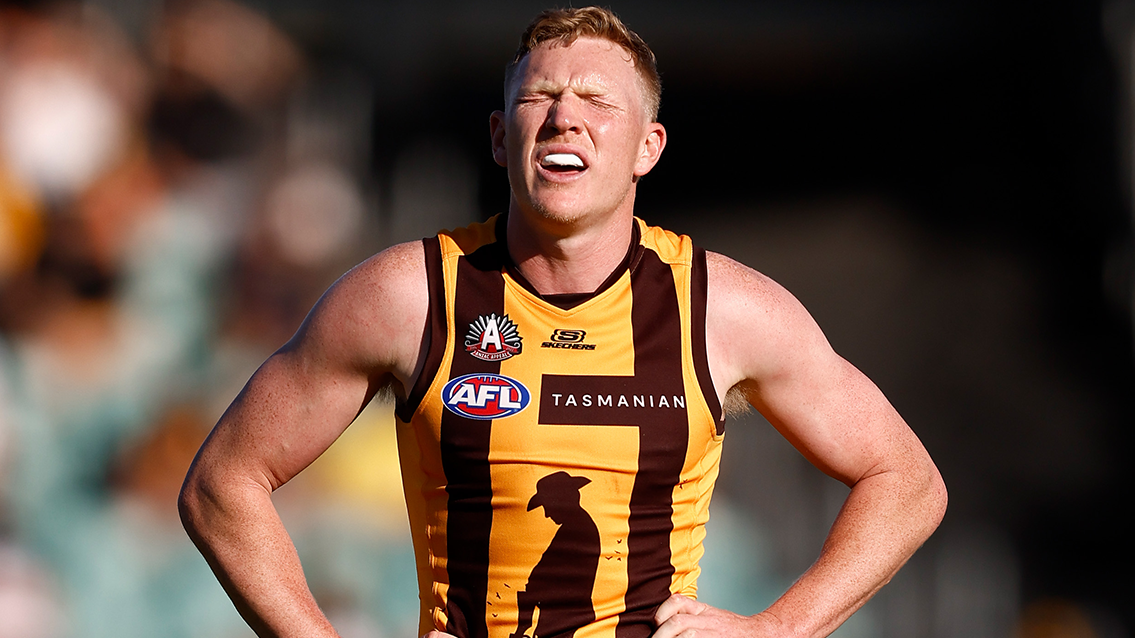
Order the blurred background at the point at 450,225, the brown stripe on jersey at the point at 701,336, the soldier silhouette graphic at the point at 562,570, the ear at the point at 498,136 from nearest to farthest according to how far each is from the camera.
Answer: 1. the soldier silhouette graphic at the point at 562,570
2. the brown stripe on jersey at the point at 701,336
3. the ear at the point at 498,136
4. the blurred background at the point at 450,225

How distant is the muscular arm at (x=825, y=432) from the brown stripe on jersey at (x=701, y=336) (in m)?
→ 0.02

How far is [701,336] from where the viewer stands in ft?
7.18

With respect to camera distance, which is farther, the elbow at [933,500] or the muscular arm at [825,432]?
the elbow at [933,500]

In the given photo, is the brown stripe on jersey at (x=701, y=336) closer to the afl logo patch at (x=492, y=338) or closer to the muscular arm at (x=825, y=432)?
the muscular arm at (x=825, y=432)

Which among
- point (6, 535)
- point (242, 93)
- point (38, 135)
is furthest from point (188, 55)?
point (6, 535)

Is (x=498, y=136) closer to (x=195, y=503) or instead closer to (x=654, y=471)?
(x=654, y=471)

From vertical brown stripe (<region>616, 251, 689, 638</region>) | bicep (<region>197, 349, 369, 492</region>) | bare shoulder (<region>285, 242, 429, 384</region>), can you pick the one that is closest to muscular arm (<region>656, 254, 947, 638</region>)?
vertical brown stripe (<region>616, 251, 689, 638</region>)

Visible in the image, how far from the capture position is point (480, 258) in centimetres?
225

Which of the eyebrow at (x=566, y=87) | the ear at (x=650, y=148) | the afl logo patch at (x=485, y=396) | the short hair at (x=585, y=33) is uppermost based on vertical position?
the short hair at (x=585, y=33)

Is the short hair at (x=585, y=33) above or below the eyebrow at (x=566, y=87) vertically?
above

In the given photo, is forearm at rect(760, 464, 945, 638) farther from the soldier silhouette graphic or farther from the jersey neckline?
the jersey neckline

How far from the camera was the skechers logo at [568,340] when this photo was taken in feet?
7.07

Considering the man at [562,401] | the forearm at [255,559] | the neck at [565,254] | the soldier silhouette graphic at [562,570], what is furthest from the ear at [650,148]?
the forearm at [255,559]

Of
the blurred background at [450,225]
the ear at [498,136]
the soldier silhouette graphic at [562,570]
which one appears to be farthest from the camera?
the blurred background at [450,225]
